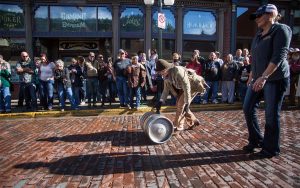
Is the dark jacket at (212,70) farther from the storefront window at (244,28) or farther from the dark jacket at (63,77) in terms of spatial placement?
the storefront window at (244,28)

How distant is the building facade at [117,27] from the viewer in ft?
48.4

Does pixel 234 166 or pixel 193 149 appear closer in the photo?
pixel 234 166

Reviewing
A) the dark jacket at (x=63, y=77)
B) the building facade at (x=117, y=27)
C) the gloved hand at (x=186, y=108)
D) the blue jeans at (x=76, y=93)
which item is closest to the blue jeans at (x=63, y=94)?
the dark jacket at (x=63, y=77)

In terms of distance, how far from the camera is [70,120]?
29.7 feet

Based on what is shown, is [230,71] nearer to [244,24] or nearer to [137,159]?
[244,24]

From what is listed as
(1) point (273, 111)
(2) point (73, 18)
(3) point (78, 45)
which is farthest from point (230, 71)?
(3) point (78, 45)

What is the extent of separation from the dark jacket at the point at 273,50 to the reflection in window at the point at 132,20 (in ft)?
36.4

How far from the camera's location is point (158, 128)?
5.68 metres

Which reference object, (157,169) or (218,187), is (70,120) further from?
(218,187)

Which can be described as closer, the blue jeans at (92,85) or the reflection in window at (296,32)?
the blue jeans at (92,85)

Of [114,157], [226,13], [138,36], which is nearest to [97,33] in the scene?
[138,36]

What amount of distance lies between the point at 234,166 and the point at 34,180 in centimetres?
270

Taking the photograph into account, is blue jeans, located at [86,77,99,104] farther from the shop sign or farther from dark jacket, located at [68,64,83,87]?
the shop sign

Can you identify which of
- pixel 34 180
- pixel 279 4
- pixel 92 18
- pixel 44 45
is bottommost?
pixel 34 180
